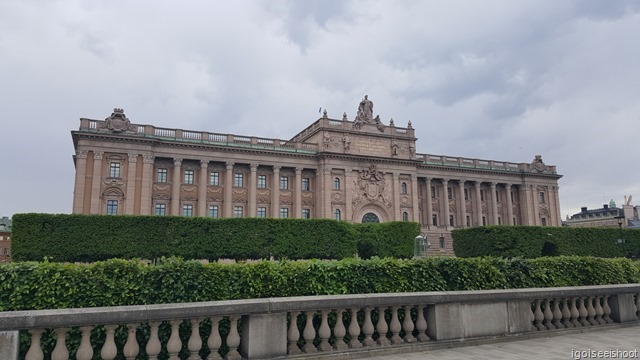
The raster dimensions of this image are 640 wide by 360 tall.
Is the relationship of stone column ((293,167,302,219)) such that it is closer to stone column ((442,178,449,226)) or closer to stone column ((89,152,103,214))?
stone column ((89,152,103,214))

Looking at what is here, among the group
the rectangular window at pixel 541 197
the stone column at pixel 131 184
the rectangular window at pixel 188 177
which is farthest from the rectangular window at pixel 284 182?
the rectangular window at pixel 541 197

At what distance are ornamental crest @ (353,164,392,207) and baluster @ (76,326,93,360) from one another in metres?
63.3

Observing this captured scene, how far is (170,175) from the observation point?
203 ft

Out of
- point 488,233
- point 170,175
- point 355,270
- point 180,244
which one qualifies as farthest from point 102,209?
point 355,270

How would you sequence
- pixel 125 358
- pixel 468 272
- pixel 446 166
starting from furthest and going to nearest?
pixel 446 166 < pixel 468 272 < pixel 125 358

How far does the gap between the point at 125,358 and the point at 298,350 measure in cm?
268

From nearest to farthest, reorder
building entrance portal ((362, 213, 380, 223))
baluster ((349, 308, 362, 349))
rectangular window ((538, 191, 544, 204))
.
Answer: baluster ((349, 308, 362, 349)) → building entrance portal ((362, 213, 380, 223)) → rectangular window ((538, 191, 544, 204))

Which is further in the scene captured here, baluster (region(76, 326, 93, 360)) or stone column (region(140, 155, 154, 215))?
stone column (region(140, 155, 154, 215))

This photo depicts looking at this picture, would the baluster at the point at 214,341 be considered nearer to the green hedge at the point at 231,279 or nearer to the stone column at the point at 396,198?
the green hedge at the point at 231,279

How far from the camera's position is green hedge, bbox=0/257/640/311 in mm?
6938

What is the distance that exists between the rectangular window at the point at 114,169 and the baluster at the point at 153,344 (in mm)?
55759

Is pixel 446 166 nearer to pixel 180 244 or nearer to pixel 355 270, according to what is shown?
pixel 180 244

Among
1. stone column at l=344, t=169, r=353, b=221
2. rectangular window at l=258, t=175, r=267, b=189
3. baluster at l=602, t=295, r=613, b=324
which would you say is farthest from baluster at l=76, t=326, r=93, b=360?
stone column at l=344, t=169, r=353, b=221

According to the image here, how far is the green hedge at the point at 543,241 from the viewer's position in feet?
164
